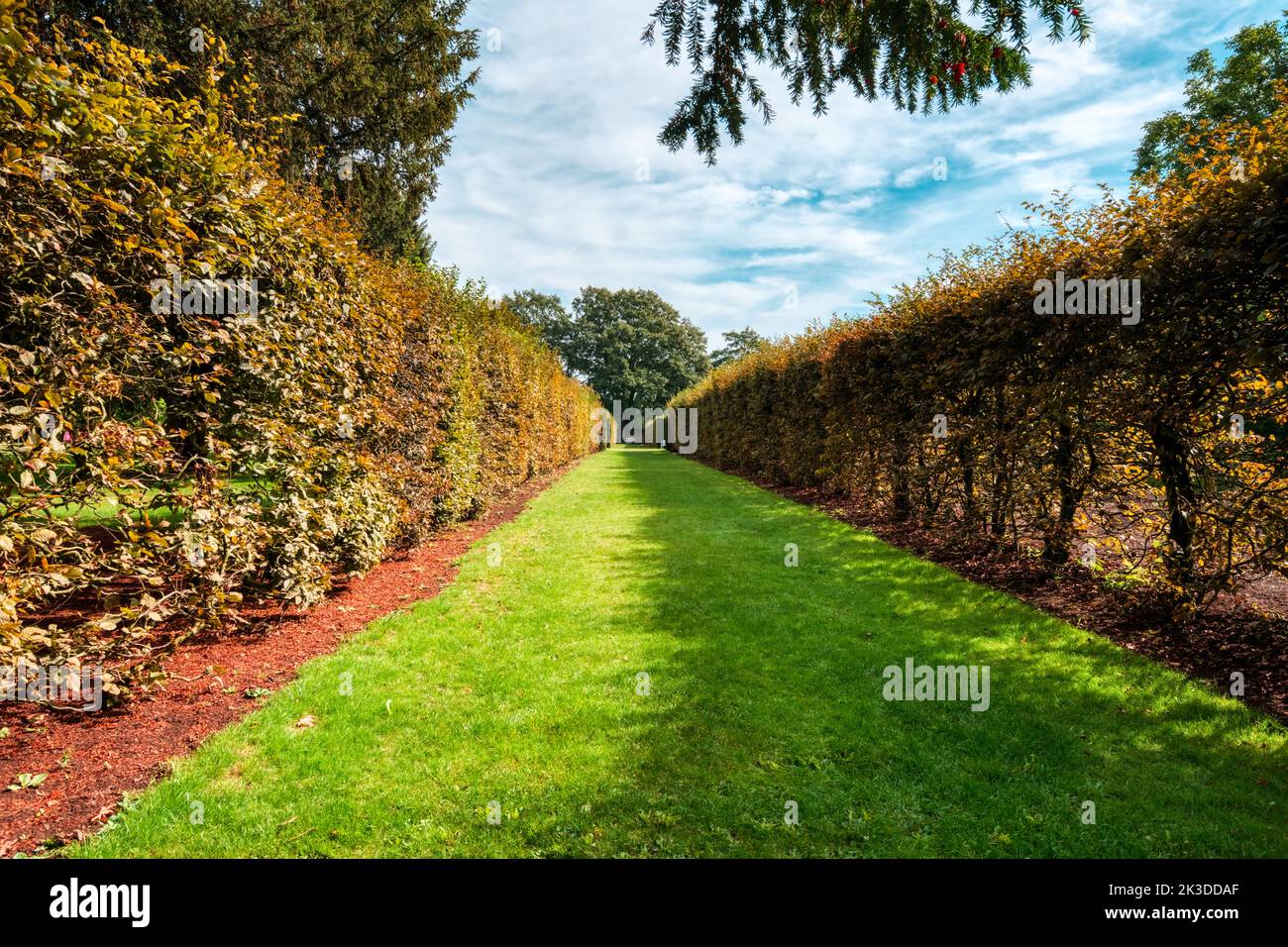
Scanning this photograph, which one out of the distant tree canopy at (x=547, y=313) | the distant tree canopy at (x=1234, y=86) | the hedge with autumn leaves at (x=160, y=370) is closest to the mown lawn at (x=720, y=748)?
the hedge with autumn leaves at (x=160, y=370)

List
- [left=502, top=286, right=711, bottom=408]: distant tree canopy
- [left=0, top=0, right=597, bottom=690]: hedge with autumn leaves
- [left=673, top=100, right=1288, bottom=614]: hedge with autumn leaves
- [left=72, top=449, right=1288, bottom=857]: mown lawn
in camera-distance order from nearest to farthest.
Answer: [left=72, top=449, right=1288, bottom=857]: mown lawn < [left=0, top=0, right=597, bottom=690]: hedge with autumn leaves < [left=673, top=100, right=1288, bottom=614]: hedge with autumn leaves < [left=502, top=286, right=711, bottom=408]: distant tree canopy

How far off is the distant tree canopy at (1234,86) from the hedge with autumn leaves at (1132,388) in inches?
879

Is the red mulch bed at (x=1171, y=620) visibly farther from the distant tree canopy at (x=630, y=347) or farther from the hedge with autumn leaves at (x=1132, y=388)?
the distant tree canopy at (x=630, y=347)

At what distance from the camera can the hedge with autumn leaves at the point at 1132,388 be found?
13.5 feet

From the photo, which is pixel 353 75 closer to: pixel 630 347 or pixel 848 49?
pixel 848 49

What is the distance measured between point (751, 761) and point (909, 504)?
26.9 feet

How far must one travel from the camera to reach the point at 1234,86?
2259cm

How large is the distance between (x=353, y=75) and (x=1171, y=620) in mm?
20242

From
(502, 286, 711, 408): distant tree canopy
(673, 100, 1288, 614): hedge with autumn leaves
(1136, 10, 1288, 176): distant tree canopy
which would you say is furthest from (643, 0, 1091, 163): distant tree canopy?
(502, 286, 711, 408): distant tree canopy

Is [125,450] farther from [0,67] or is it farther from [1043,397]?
[1043,397]

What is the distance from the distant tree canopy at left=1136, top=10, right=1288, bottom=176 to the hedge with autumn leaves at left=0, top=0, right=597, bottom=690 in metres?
29.1

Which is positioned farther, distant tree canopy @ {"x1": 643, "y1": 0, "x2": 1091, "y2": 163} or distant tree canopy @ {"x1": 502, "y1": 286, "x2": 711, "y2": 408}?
distant tree canopy @ {"x1": 502, "y1": 286, "x2": 711, "y2": 408}

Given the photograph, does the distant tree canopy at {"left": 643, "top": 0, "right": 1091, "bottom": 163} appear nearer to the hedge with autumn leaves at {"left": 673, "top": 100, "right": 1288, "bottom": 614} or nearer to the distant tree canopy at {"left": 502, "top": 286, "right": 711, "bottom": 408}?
the hedge with autumn leaves at {"left": 673, "top": 100, "right": 1288, "bottom": 614}

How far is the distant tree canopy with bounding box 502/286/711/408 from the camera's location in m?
67.6
